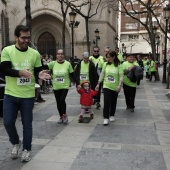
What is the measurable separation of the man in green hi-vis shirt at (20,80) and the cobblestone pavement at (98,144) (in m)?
0.51

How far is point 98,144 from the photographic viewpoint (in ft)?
19.8

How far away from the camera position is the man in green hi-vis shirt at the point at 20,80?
4.82 m

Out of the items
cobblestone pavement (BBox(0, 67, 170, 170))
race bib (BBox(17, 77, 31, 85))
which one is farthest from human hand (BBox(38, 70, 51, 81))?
cobblestone pavement (BBox(0, 67, 170, 170))

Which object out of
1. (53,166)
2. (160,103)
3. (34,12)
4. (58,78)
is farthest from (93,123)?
(34,12)

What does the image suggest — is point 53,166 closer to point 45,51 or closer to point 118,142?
point 118,142

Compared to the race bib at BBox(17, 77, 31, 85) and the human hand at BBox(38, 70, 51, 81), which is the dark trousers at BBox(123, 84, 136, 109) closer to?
the human hand at BBox(38, 70, 51, 81)

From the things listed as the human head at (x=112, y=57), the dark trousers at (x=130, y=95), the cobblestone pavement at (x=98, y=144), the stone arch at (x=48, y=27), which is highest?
the stone arch at (x=48, y=27)

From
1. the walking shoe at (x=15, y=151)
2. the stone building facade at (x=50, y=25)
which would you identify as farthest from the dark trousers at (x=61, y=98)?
the stone building facade at (x=50, y=25)

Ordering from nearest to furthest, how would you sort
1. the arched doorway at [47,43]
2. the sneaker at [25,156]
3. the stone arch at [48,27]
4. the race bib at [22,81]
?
the race bib at [22,81], the sneaker at [25,156], the stone arch at [48,27], the arched doorway at [47,43]

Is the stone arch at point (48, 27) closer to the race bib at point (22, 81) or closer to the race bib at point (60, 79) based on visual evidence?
the race bib at point (60, 79)

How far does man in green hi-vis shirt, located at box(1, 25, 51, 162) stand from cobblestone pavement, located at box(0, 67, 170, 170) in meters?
0.51

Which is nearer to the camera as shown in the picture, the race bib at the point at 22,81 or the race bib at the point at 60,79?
the race bib at the point at 22,81

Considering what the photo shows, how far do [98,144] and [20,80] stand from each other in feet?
6.73

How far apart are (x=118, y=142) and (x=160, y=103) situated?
18.7 feet
